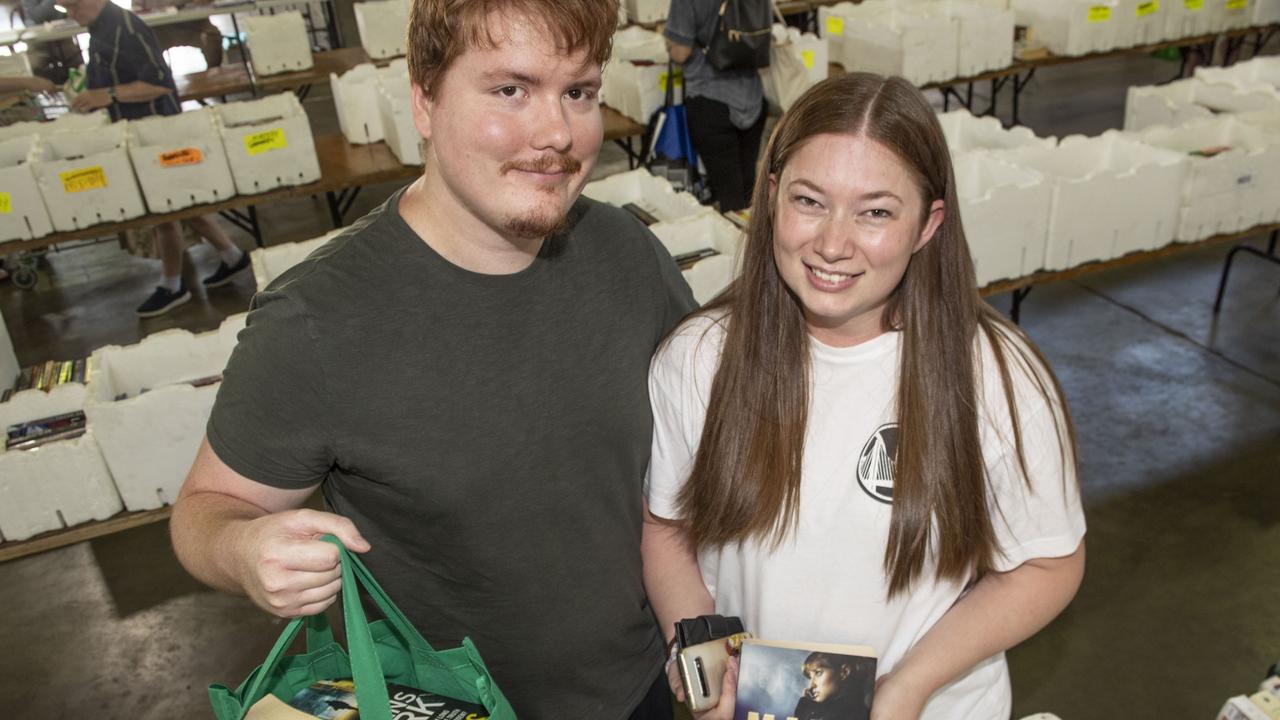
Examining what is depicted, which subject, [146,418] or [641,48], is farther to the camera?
[641,48]

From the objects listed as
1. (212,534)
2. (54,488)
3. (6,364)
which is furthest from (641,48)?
(212,534)

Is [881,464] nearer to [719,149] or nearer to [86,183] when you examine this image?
[719,149]

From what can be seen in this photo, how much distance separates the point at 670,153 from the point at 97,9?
2.98 meters

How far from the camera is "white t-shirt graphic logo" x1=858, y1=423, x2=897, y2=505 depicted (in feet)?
4.57

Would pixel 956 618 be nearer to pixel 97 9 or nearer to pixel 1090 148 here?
pixel 1090 148

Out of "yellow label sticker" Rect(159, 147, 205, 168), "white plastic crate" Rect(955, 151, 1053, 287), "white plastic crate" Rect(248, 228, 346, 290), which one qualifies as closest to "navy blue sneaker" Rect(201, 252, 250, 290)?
"yellow label sticker" Rect(159, 147, 205, 168)

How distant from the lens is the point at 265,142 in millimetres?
4602

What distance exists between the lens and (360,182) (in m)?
4.70

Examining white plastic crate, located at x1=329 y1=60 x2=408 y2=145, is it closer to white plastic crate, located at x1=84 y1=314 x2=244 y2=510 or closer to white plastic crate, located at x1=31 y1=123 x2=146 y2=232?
white plastic crate, located at x1=31 y1=123 x2=146 y2=232

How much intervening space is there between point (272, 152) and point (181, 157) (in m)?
0.39

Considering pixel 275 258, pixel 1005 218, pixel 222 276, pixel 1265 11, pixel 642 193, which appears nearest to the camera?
pixel 275 258

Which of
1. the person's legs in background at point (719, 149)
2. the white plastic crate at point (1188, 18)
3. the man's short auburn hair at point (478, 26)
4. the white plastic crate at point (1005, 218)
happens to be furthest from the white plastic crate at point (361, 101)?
the white plastic crate at point (1188, 18)

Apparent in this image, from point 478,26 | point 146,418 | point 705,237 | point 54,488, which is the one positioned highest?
point 478,26

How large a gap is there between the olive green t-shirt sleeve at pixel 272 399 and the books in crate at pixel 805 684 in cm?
66
